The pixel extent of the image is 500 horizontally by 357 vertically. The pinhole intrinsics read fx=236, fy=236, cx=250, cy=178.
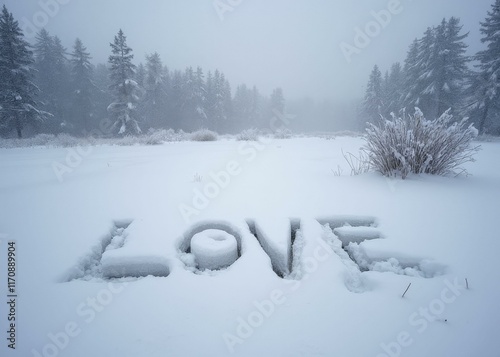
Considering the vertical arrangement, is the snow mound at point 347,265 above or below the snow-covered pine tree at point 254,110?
below

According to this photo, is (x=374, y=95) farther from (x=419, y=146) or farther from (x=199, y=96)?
(x=419, y=146)

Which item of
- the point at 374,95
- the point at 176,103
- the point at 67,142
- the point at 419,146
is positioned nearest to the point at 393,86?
the point at 374,95

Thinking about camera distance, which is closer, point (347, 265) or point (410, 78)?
point (347, 265)

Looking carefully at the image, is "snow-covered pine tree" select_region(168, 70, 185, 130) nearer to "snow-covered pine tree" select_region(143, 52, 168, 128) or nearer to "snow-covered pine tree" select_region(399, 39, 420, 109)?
"snow-covered pine tree" select_region(143, 52, 168, 128)

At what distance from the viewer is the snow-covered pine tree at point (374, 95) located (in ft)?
104

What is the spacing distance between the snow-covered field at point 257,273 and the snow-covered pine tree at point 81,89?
27382mm

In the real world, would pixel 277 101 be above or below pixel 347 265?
above

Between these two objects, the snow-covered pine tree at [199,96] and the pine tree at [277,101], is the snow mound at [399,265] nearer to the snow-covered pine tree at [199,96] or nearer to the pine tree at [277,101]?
the snow-covered pine tree at [199,96]

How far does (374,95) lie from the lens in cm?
3238

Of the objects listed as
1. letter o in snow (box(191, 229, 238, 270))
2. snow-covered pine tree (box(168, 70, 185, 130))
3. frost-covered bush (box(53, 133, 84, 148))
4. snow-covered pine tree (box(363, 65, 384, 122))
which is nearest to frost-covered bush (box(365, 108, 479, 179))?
letter o in snow (box(191, 229, 238, 270))

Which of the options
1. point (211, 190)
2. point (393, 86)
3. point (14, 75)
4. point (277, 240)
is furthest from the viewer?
point (393, 86)

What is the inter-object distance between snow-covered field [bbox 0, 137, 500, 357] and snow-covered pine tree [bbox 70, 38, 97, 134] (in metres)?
27.4

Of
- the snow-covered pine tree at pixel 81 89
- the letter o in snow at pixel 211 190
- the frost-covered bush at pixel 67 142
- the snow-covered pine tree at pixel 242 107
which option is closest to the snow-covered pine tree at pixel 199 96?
the snow-covered pine tree at pixel 242 107

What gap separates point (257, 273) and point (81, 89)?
1216 inches
